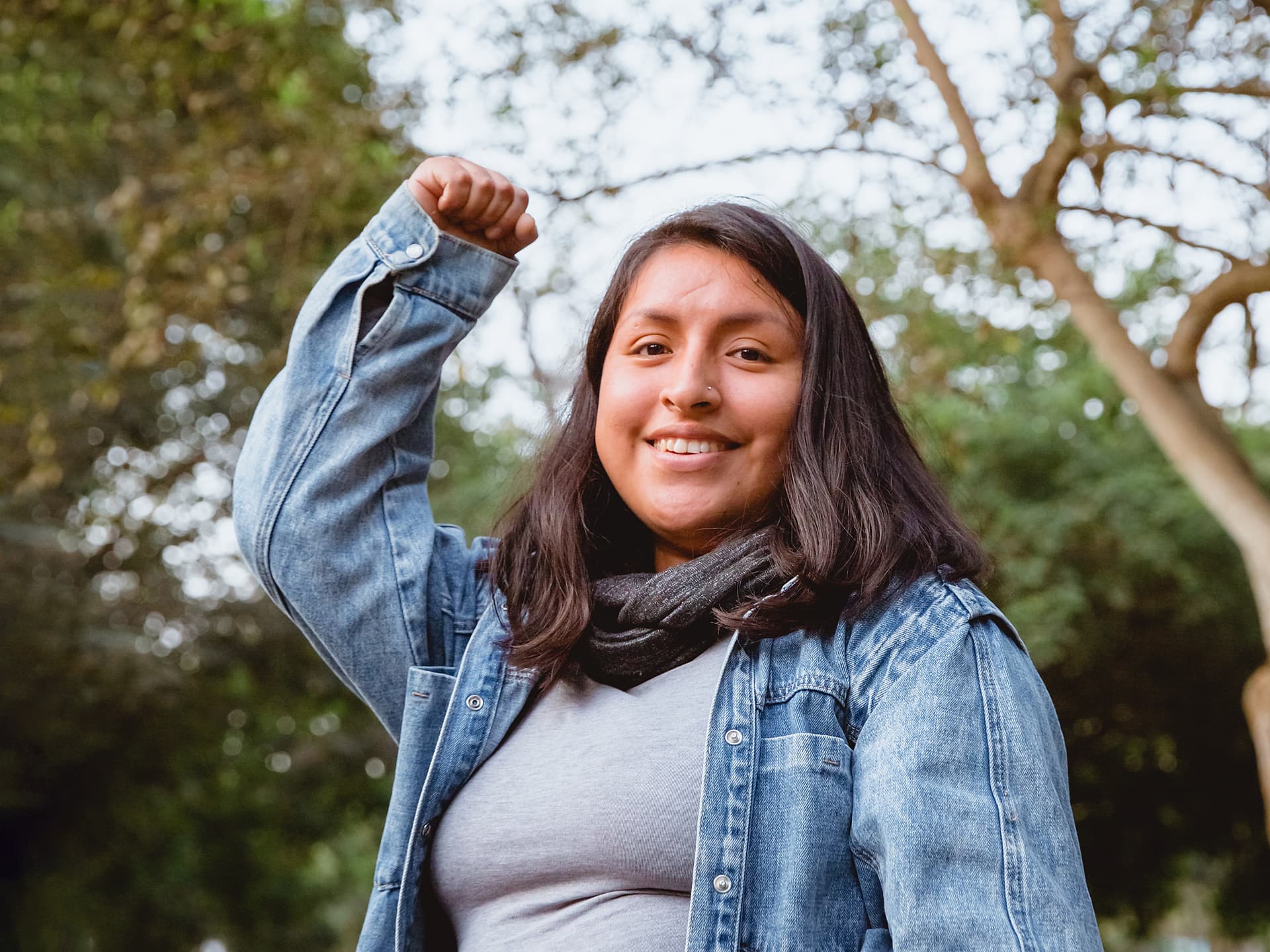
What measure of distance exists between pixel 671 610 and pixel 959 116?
4160mm

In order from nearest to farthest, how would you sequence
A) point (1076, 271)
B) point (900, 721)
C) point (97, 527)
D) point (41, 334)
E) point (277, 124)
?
1. point (900, 721)
2. point (1076, 271)
3. point (277, 124)
4. point (41, 334)
5. point (97, 527)

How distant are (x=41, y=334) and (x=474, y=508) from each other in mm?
3593

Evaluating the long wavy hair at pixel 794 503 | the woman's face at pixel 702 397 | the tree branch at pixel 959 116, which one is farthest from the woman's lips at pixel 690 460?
the tree branch at pixel 959 116

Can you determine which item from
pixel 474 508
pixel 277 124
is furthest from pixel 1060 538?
pixel 277 124

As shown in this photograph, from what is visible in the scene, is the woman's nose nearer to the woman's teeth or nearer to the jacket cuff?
the woman's teeth

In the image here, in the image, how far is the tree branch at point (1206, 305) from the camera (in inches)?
213

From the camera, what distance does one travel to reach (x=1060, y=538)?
42.4 ft

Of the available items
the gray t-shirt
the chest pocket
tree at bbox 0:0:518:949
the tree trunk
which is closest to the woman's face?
the gray t-shirt

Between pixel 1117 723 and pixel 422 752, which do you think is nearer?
pixel 422 752

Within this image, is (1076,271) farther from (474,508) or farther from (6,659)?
(6,659)

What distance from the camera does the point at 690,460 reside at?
191cm

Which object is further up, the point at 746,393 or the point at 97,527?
the point at 97,527

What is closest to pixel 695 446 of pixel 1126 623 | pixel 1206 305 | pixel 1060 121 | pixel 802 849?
pixel 802 849

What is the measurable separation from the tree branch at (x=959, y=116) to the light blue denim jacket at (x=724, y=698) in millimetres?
3626
